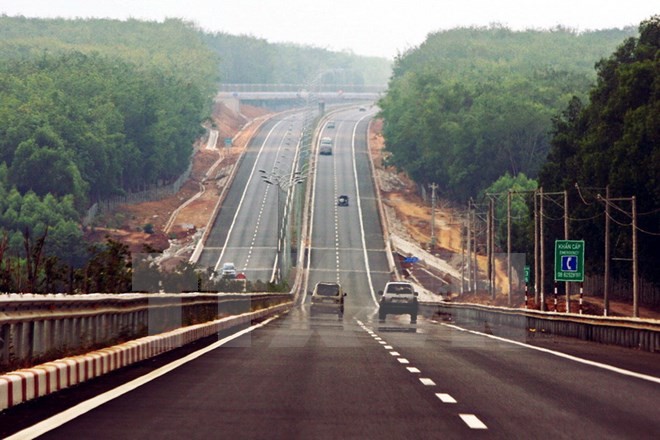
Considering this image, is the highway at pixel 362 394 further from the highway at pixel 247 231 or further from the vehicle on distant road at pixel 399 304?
the highway at pixel 247 231

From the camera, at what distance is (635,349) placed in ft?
118

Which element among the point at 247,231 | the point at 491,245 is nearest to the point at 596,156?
the point at 491,245

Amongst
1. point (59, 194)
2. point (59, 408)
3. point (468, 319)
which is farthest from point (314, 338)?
point (59, 194)

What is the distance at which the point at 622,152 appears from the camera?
283 feet

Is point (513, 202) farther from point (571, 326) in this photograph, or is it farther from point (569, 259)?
point (571, 326)

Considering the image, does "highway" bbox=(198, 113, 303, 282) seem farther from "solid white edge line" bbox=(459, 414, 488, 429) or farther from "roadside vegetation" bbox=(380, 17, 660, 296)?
"solid white edge line" bbox=(459, 414, 488, 429)

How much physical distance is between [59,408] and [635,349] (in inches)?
869

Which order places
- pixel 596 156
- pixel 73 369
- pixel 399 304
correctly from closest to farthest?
pixel 73 369 → pixel 399 304 → pixel 596 156

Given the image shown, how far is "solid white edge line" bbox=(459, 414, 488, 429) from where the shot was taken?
14680 millimetres

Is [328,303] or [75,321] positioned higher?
[75,321]

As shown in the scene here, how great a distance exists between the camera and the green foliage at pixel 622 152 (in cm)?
8381

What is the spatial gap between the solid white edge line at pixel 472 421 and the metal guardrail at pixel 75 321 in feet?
18.3

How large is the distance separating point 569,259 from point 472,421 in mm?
51185

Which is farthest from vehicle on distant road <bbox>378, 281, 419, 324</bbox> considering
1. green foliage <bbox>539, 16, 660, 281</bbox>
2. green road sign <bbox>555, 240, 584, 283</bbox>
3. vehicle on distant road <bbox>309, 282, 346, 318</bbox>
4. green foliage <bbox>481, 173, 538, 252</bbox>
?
green foliage <bbox>481, 173, 538, 252</bbox>
